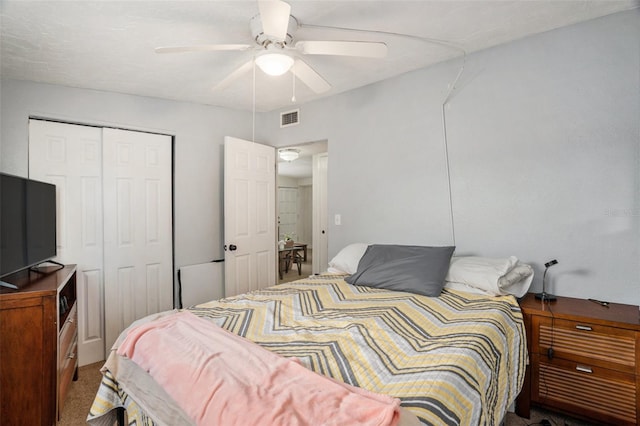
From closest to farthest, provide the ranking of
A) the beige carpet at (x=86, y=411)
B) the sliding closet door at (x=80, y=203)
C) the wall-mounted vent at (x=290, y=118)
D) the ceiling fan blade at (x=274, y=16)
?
the ceiling fan blade at (x=274, y=16) → the beige carpet at (x=86, y=411) → the sliding closet door at (x=80, y=203) → the wall-mounted vent at (x=290, y=118)

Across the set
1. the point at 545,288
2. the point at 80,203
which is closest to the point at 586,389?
the point at 545,288

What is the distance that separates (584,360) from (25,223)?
3512mm

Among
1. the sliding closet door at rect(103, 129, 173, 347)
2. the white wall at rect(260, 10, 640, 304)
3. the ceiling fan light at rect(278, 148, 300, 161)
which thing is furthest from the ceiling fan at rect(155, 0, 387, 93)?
the ceiling fan light at rect(278, 148, 300, 161)

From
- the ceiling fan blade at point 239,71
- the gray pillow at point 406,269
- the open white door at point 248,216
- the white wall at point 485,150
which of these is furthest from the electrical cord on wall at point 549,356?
the open white door at point 248,216

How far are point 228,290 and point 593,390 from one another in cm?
293

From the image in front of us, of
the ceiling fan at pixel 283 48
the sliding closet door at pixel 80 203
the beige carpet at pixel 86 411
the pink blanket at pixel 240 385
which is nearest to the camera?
the pink blanket at pixel 240 385

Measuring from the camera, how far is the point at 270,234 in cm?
386

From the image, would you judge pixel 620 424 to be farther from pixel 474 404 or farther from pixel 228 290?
pixel 228 290

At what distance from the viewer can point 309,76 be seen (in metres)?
2.15

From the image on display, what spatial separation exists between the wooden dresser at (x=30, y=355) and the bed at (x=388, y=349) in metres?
0.67

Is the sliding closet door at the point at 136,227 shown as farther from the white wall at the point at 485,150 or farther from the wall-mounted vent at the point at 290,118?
the wall-mounted vent at the point at 290,118

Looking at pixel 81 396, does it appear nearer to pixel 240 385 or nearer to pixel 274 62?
pixel 240 385

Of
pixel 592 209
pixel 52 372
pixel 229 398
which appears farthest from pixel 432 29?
pixel 52 372

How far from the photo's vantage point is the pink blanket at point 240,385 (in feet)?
2.82
